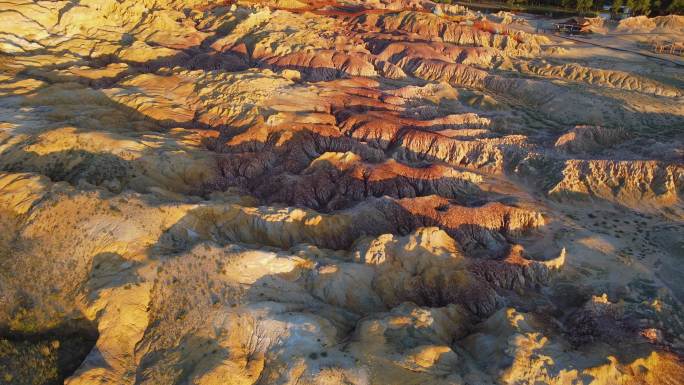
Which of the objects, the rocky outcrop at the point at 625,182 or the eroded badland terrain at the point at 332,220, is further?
the rocky outcrop at the point at 625,182

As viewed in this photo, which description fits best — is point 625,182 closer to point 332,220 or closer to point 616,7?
point 332,220

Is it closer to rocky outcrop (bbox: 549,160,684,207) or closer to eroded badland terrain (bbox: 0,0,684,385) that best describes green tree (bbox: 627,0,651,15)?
eroded badland terrain (bbox: 0,0,684,385)

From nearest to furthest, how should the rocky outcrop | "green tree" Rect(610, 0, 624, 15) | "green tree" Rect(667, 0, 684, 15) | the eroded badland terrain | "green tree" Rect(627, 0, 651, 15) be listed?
the eroded badland terrain → the rocky outcrop → "green tree" Rect(667, 0, 684, 15) → "green tree" Rect(627, 0, 651, 15) → "green tree" Rect(610, 0, 624, 15)

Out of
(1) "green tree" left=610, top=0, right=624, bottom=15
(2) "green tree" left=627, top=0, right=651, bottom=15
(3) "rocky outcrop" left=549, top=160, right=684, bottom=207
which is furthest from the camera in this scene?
(1) "green tree" left=610, top=0, right=624, bottom=15

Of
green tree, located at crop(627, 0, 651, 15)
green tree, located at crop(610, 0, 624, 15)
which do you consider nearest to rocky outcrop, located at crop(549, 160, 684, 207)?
green tree, located at crop(627, 0, 651, 15)

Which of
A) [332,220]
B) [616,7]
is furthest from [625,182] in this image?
[616,7]

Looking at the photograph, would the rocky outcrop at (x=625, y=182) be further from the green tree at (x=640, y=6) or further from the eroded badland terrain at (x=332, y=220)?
the green tree at (x=640, y=6)

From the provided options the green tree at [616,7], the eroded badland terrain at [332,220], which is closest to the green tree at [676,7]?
the green tree at [616,7]

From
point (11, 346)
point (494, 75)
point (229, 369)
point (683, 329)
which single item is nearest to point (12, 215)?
point (11, 346)

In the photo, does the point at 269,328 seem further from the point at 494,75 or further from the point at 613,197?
the point at 494,75
